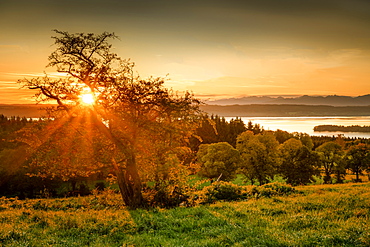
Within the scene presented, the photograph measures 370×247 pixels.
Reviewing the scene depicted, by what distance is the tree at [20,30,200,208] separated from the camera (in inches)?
714

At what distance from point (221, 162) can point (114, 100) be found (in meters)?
56.3

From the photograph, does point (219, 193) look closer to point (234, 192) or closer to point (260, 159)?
point (234, 192)

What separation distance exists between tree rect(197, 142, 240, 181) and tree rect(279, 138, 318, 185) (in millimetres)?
12299

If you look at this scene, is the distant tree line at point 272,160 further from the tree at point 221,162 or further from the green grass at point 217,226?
the green grass at point 217,226

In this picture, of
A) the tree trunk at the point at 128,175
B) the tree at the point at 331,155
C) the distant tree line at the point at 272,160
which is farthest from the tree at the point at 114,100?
the tree at the point at 331,155

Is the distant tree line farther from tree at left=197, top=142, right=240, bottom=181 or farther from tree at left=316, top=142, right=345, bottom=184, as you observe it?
tree at left=316, top=142, right=345, bottom=184

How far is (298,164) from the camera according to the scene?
6512 centimetres

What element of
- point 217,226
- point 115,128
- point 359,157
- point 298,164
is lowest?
point 298,164

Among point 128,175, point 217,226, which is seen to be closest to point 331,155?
point 128,175

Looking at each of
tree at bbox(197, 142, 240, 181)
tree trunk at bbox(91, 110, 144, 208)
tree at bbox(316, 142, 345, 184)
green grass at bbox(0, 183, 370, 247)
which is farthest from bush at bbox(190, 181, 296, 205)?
tree at bbox(316, 142, 345, 184)

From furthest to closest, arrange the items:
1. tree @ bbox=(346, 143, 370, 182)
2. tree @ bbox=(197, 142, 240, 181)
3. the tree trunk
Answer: tree @ bbox=(197, 142, 240, 181), tree @ bbox=(346, 143, 370, 182), the tree trunk

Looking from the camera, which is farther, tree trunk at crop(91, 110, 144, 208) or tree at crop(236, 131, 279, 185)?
tree at crop(236, 131, 279, 185)

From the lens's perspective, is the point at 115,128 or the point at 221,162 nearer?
the point at 115,128

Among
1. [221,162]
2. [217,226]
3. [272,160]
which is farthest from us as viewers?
[221,162]
